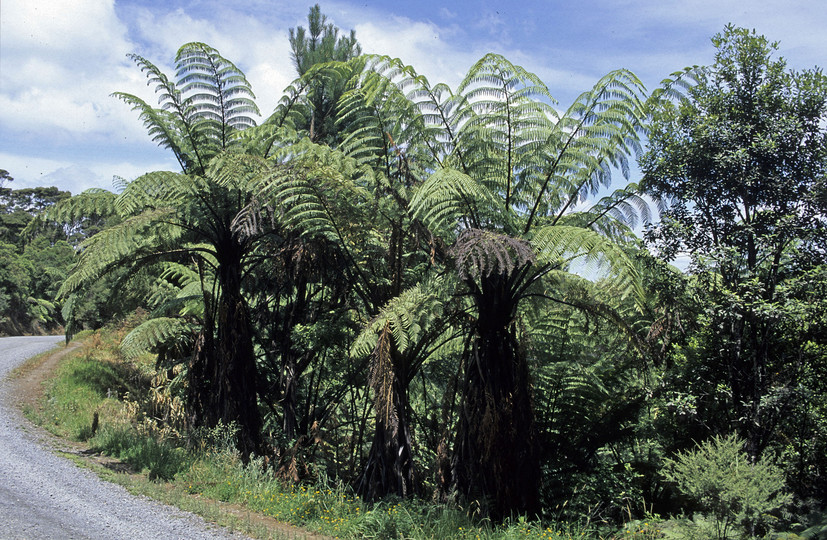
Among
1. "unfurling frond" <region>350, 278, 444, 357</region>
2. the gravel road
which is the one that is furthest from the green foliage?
the gravel road

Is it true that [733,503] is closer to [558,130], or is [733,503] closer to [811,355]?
[811,355]

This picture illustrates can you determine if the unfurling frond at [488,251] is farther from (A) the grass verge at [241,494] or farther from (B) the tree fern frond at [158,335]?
(B) the tree fern frond at [158,335]

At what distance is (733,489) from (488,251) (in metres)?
2.91

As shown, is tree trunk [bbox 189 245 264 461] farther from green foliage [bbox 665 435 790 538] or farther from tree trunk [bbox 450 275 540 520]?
green foliage [bbox 665 435 790 538]

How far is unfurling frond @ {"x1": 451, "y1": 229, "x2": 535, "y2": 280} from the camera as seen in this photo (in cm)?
510

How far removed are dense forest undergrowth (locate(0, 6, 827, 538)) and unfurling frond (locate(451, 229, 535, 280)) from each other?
1.3 inches

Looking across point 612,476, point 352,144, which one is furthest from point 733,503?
point 352,144

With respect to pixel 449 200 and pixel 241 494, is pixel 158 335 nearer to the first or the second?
pixel 241 494

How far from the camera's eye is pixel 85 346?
1541cm

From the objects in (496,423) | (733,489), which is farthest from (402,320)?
(733,489)

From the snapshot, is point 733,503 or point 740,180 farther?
point 740,180

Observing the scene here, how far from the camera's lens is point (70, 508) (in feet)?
17.9

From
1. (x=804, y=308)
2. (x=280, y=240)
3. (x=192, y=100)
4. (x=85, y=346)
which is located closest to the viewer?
(x=804, y=308)

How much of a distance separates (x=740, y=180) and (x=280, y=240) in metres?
5.97
